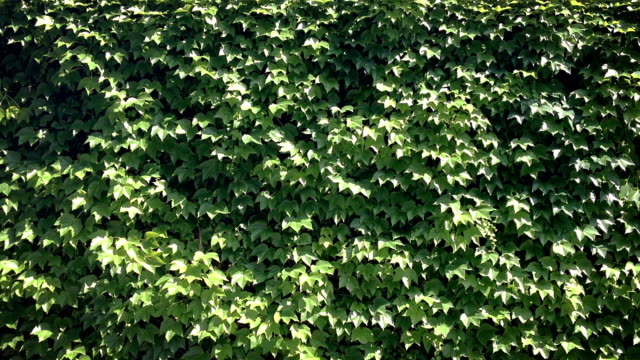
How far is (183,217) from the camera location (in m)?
3.42

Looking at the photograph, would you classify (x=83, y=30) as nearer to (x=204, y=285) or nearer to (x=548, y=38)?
(x=204, y=285)

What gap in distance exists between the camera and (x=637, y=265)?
133 inches

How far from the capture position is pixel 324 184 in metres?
3.37

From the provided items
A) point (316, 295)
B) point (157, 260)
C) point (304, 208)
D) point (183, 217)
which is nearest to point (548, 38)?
point (304, 208)

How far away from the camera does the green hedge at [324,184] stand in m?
3.31

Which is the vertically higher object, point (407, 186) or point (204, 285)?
point (407, 186)

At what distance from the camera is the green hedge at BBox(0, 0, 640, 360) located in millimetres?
3312

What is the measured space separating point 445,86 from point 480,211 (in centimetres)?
92

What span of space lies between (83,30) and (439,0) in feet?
8.53

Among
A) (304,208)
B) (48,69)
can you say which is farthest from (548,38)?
(48,69)

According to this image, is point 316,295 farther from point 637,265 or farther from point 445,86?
point 637,265

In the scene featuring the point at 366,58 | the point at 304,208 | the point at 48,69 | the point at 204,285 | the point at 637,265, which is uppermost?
the point at 366,58

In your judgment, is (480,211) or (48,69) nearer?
(480,211)

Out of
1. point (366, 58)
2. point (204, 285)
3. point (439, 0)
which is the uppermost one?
point (439, 0)
